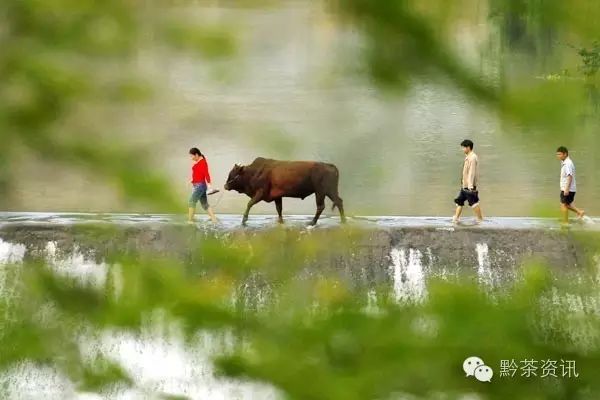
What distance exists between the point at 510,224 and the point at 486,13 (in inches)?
82.9

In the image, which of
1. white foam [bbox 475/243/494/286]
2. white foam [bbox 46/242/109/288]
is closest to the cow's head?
white foam [bbox 475/243/494/286]

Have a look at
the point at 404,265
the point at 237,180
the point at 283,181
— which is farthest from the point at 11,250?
the point at 404,265

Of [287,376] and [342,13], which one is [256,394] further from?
[342,13]

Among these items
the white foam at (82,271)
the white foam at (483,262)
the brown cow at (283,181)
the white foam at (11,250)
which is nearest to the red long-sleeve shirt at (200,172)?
the brown cow at (283,181)

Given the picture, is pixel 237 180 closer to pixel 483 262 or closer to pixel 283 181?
pixel 283 181

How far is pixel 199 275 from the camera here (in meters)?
0.32

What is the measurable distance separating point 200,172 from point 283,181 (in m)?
0.42

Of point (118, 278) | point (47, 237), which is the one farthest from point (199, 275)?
point (47, 237)

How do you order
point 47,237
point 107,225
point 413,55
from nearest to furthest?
point 413,55
point 107,225
point 47,237

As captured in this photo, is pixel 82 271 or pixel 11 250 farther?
pixel 11 250

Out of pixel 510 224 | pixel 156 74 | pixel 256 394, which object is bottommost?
pixel 510 224

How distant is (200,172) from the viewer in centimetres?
211

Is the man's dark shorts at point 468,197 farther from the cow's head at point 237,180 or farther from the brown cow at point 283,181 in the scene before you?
the cow's head at point 237,180

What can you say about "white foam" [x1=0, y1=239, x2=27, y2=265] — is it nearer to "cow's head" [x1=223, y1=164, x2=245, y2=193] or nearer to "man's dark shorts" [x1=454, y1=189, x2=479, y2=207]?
"cow's head" [x1=223, y1=164, x2=245, y2=193]
